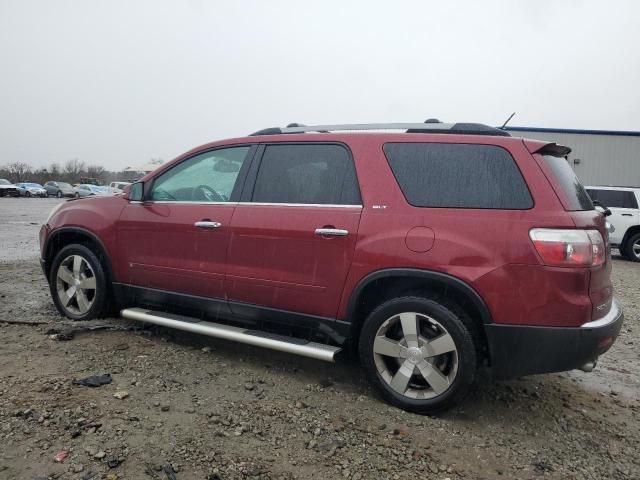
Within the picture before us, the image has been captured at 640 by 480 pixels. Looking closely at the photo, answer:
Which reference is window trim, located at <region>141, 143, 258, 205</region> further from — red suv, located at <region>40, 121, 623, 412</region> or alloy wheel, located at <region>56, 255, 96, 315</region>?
alloy wheel, located at <region>56, 255, 96, 315</region>

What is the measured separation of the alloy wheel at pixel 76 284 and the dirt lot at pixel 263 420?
0.40 metres

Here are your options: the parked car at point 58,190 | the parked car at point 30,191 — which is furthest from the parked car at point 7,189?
the parked car at point 58,190

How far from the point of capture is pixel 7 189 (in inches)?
1551

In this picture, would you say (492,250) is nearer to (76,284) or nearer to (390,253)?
(390,253)

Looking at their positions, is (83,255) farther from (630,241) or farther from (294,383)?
(630,241)

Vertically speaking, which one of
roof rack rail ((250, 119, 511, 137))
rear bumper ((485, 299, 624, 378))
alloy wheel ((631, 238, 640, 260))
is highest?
roof rack rail ((250, 119, 511, 137))

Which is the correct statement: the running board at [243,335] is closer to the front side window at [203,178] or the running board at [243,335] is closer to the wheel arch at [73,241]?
the wheel arch at [73,241]

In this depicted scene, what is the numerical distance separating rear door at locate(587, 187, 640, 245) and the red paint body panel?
424 inches

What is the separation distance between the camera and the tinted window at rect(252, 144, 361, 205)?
3459mm

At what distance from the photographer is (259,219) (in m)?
3.66

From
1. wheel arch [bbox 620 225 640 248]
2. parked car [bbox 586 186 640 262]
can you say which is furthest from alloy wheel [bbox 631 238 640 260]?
wheel arch [bbox 620 225 640 248]

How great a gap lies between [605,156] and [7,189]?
40.2m

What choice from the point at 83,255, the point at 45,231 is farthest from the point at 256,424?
the point at 45,231

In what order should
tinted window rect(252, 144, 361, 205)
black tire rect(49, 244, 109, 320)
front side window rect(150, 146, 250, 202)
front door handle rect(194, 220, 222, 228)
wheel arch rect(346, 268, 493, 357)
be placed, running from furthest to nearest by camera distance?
black tire rect(49, 244, 109, 320) < front side window rect(150, 146, 250, 202) < front door handle rect(194, 220, 222, 228) < tinted window rect(252, 144, 361, 205) < wheel arch rect(346, 268, 493, 357)
